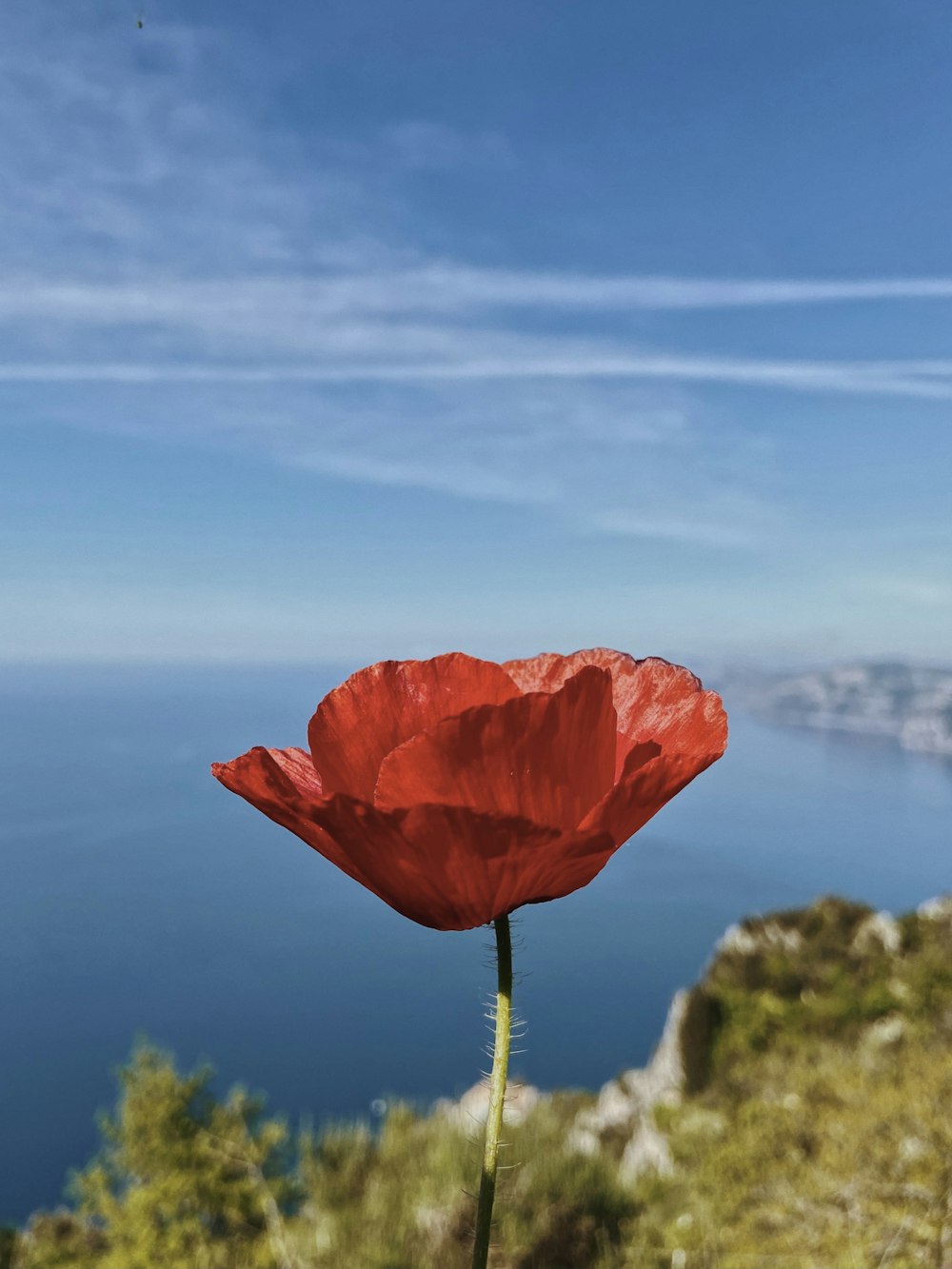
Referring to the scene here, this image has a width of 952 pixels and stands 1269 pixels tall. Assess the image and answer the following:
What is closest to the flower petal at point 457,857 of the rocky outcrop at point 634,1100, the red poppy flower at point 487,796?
the red poppy flower at point 487,796

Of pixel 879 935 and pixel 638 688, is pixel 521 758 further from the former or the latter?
pixel 879 935

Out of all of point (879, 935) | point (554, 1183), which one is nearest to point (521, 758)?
point (554, 1183)

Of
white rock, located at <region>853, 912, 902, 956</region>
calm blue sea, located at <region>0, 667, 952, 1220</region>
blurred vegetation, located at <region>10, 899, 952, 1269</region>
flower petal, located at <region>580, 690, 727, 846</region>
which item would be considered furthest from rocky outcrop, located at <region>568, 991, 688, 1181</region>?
calm blue sea, located at <region>0, 667, 952, 1220</region>

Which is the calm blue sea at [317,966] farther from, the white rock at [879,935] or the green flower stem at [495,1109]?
the green flower stem at [495,1109]

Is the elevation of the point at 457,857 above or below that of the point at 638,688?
below

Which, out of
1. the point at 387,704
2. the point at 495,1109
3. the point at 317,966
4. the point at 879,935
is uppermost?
the point at 387,704

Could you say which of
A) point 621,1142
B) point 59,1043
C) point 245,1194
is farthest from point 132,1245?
point 59,1043

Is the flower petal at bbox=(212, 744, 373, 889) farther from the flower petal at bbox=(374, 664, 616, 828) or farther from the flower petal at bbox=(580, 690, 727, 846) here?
the flower petal at bbox=(580, 690, 727, 846)
